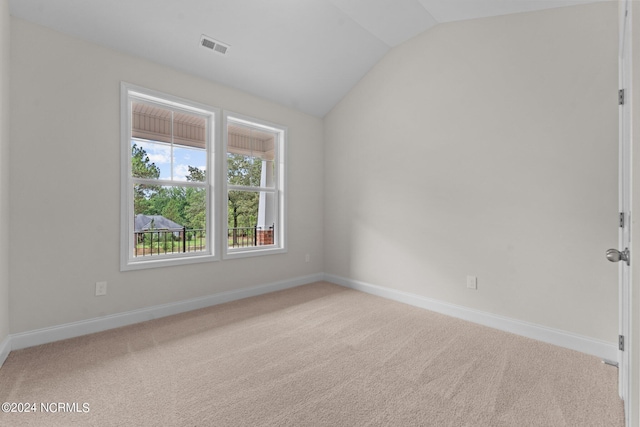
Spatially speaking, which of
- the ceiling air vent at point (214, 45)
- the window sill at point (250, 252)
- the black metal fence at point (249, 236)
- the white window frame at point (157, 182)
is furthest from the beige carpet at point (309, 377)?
the ceiling air vent at point (214, 45)

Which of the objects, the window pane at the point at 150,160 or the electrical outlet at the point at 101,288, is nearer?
the electrical outlet at the point at 101,288

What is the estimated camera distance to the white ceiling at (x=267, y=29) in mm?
2531

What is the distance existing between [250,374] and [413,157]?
2834mm

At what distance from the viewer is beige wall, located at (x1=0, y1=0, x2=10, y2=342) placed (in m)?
2.15

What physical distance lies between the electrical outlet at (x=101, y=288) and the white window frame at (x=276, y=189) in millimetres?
1183

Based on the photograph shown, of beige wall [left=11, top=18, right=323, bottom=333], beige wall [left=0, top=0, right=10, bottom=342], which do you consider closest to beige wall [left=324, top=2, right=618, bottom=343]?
beige wall [left=11, top=18, right=323, bottom=333]

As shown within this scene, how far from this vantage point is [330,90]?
13.8 feet

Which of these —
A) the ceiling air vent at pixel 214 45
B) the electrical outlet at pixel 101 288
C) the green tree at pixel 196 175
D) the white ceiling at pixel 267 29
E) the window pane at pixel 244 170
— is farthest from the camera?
the window pane at pixel 244 170

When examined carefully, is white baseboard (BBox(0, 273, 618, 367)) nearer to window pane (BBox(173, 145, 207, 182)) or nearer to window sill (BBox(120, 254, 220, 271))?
window sill (BBox(120, 254, 220, 271))

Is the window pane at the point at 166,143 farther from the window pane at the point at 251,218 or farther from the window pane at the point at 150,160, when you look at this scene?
the window pane at the point at 251,218

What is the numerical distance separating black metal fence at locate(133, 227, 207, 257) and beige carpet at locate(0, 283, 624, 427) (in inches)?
29.6

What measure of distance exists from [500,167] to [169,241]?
3.54 meters

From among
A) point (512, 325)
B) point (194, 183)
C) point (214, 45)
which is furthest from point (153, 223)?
point (512, 325)

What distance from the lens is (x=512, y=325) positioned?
2.79 meters
